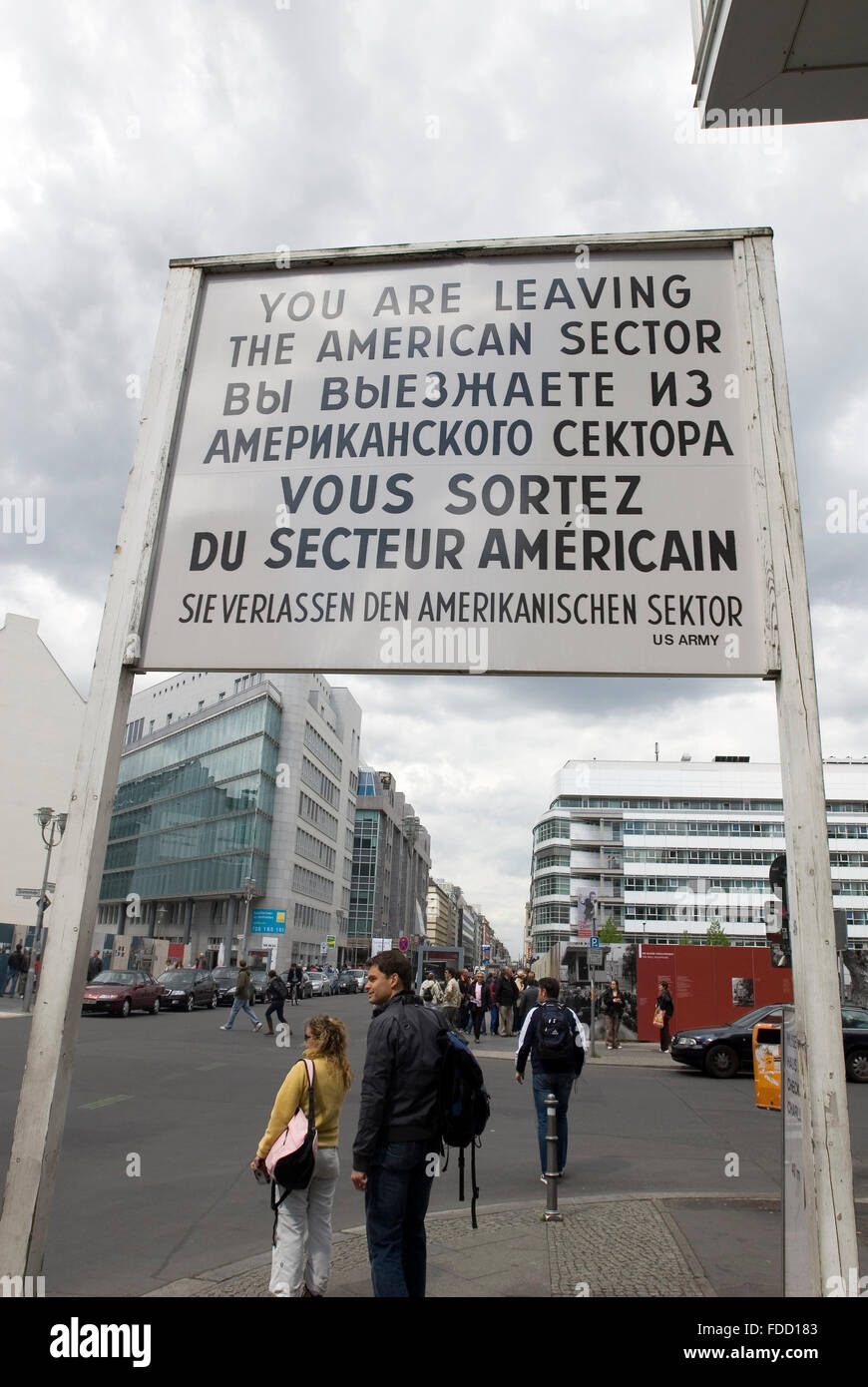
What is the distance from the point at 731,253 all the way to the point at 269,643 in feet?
8.04

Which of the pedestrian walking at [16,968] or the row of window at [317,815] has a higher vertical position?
the row of window at [317,815]

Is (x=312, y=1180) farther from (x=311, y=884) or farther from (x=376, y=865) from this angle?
(x=376, y=865)

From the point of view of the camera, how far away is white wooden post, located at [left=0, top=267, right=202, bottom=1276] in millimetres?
2773

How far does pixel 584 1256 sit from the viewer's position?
536 centimetres

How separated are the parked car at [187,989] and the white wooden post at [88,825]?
3025 cm

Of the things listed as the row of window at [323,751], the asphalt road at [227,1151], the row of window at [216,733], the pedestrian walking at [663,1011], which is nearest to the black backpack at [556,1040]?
the asphalt road at [227,1151]

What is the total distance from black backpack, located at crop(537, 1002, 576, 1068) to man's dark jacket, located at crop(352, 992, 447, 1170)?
12.7 feet

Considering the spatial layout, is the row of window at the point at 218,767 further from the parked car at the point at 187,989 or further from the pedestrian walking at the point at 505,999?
the pedestrian walking at the point at 505,999

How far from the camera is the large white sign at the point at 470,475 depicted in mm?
3271

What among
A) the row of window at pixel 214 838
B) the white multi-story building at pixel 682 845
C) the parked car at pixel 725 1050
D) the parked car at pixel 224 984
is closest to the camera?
the parked car at pixel 725 1050

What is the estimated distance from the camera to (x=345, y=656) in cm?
331

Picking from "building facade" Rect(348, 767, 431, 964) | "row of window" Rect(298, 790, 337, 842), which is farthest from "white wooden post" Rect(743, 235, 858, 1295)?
"building facade" Rect(348, 767, 431, 964)

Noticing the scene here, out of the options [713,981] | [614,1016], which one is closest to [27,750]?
[614,1016]

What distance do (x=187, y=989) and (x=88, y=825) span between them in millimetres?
31180
